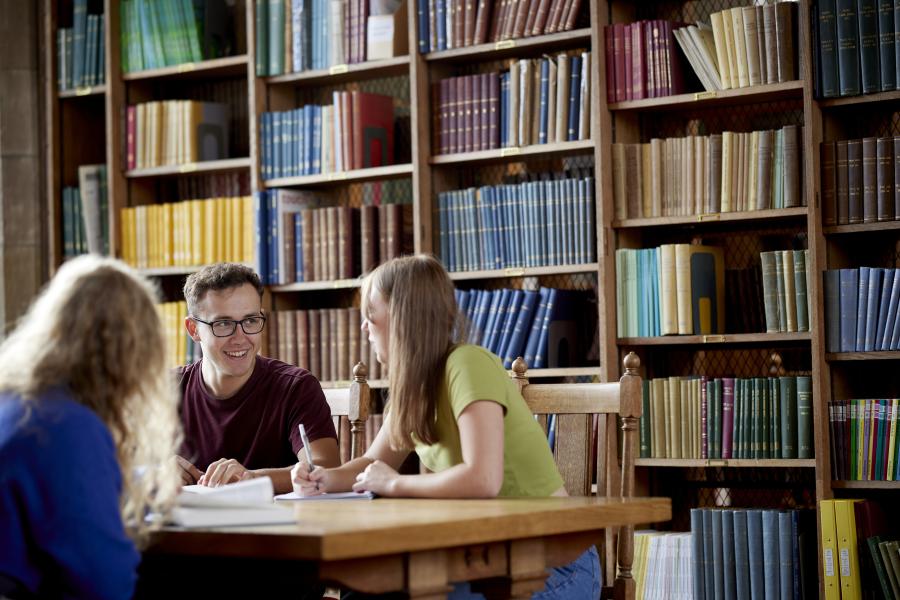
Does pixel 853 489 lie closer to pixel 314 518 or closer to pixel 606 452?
pixel 606 452

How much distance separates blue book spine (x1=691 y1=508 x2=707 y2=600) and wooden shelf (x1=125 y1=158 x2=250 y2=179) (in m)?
2.10

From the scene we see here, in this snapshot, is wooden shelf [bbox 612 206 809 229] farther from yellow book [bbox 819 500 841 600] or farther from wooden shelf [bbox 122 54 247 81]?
wooden shelf [bbox 122 54 247 81]

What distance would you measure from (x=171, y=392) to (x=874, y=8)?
2.71 metres

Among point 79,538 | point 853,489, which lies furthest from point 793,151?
point 79,538

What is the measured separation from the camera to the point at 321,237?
4.64m

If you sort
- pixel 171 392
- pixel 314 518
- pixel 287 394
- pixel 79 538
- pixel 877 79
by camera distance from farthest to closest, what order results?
pixel 877 79
pixel 287 394
pixel 314 518
pixel 171 392
pixel 79 538

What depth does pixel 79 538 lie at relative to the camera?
1544mm

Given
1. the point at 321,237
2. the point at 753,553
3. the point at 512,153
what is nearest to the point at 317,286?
the point at 321,237

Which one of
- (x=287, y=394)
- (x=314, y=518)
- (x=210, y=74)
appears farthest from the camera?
(x=210, y=74)

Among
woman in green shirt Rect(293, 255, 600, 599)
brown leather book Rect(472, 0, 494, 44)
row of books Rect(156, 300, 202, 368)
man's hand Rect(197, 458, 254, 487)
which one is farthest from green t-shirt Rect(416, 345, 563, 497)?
row of books Rect(156, 300, 202, 368)

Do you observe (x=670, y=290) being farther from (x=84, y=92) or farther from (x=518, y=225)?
(x=84, y=92)

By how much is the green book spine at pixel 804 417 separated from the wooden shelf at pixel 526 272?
2.42 feet

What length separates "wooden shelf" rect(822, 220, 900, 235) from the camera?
3.68 m

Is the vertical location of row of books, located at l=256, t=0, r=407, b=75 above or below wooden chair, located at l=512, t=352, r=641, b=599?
above
